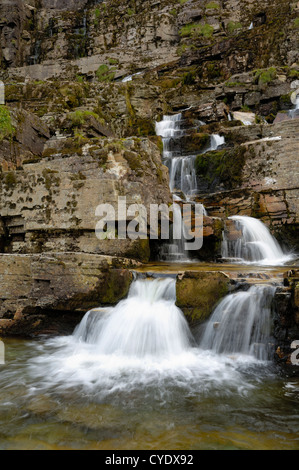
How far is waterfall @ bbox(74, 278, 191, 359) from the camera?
199 inches

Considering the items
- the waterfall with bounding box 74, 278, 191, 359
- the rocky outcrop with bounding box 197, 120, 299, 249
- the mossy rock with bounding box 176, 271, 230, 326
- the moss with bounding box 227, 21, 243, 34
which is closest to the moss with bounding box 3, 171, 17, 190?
the waterfall with bounding box 74, 278, 191, 359

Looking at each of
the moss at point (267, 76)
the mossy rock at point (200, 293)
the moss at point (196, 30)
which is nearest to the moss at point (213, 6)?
the moss at point (196, 30)

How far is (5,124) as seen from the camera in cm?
927

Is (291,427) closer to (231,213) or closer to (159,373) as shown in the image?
(159,373)

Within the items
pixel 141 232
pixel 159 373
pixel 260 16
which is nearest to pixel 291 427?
pixel 159 373

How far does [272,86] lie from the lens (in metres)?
21.5

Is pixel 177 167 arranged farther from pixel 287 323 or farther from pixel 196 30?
pixel 196 30

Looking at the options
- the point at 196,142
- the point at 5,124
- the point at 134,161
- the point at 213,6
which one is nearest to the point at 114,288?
the point at 134,161

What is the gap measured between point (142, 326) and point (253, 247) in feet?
17.1

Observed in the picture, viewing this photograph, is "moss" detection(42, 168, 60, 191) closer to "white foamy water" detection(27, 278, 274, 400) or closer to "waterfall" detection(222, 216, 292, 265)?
"white foamy water" detection(27, 278, 274, 400)

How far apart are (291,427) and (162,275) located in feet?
11.0

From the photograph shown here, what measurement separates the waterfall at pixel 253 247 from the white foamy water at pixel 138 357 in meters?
4.15

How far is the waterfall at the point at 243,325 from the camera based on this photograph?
4727 millimetres

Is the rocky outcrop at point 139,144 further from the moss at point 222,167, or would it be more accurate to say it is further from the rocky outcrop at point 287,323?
the rocky outcrop at point 287,323
